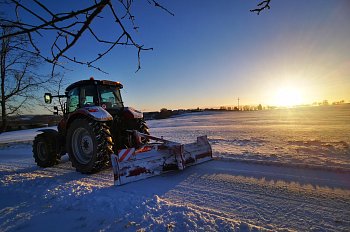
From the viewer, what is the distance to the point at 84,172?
5773mm

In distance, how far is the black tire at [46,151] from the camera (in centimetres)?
698

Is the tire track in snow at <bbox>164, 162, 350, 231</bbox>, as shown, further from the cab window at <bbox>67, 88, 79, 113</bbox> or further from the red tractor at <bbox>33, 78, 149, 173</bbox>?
the cab window at <bbox>67, 88, 79, 113</bbox>

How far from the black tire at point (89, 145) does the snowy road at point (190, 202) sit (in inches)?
17.6

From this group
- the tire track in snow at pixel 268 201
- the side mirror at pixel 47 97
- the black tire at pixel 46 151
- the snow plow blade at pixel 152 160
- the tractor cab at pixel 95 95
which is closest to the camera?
the tire track in snow at pixel 268 201

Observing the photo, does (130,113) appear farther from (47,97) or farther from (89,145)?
(47,97)

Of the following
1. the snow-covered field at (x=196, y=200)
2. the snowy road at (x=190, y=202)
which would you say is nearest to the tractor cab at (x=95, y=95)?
the snow-covered field at (x=196, y=200)

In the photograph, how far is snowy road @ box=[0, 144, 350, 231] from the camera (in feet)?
9.66

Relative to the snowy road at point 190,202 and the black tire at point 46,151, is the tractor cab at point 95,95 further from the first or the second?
the snowy road at point 190,202

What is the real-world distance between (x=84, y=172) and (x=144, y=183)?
181 centimetres

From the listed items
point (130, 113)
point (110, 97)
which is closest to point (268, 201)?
Answer: point (130, 113)

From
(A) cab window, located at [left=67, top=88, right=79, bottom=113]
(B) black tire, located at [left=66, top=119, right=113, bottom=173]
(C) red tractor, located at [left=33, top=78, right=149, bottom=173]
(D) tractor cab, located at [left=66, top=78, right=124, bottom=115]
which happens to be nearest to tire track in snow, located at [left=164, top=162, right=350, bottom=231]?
(B) black tire, located at [left=66, top=119, right=113, bottom=173]

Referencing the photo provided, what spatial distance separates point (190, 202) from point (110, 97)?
4343 mm

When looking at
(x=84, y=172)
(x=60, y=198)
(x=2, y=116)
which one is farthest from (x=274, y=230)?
(x=2, y=116)

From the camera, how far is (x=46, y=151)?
7.06 metres
